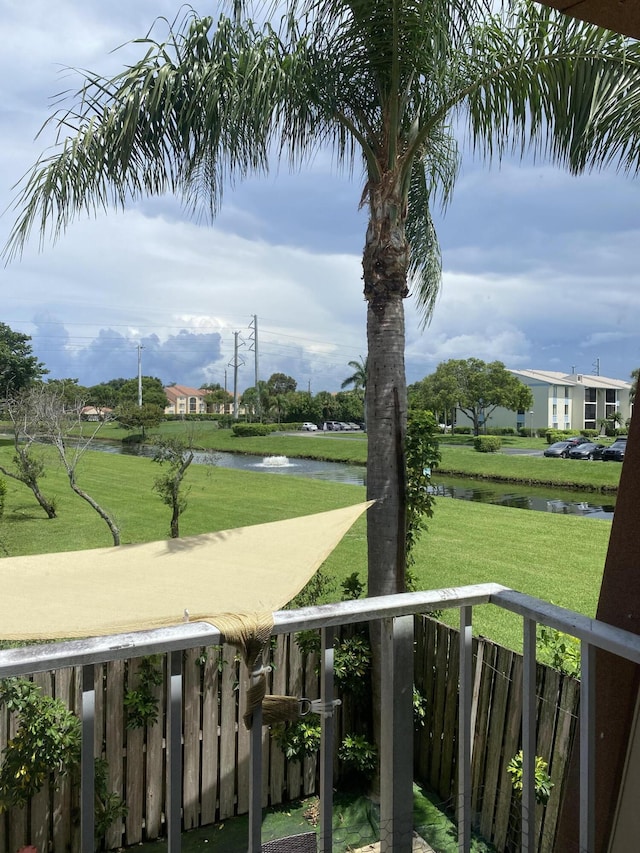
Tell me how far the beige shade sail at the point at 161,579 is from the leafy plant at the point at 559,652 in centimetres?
103

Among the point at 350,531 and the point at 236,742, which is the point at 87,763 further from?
the point at 350,531

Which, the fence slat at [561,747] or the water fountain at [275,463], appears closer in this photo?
the fence slat at [561,747]

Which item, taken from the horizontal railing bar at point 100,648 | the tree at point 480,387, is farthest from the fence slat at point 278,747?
the tree at point 480,387

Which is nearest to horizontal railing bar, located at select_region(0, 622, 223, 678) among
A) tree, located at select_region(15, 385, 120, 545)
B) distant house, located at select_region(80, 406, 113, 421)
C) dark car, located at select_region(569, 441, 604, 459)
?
tree, located at select_region(15, 385, 120, 545)

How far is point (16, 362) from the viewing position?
18.9 metres

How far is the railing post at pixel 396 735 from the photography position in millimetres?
948

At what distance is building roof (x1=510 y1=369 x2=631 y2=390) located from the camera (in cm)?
4631

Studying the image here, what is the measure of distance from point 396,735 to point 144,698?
6.27 ft

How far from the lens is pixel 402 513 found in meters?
3.34

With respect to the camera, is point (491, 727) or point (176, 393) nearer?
point (491, 727)

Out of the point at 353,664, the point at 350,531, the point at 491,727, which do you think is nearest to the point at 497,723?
the point at 491,727

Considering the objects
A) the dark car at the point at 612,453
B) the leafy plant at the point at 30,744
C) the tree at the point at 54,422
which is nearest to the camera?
the leafy plant at the point at 30,744

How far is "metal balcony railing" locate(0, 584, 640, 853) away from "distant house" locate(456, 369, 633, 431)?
144ft

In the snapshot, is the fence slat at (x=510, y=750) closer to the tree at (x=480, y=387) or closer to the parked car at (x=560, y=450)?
the parked car at (x=560, y=450)
